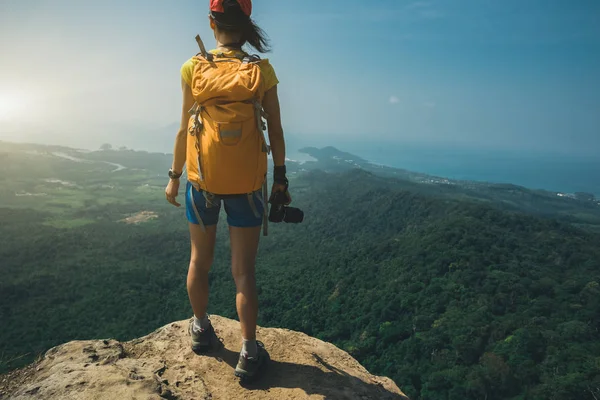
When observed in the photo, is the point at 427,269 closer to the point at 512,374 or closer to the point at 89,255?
the point at 512,374

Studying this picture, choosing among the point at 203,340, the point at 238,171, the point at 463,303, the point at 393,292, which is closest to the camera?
the point at 238,171

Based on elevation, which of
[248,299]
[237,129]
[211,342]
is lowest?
[211,342]

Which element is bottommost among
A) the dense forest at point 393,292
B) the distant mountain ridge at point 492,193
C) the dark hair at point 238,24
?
the dense forest at point 393,292

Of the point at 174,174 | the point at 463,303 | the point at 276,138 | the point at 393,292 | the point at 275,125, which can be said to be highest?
the point at 275,125

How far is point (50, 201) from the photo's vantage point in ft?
348

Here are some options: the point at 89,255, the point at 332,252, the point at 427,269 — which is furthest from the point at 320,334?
the point at 89,255

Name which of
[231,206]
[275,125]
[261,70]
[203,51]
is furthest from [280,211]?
[203,51]

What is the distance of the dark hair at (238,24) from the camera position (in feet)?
9.27

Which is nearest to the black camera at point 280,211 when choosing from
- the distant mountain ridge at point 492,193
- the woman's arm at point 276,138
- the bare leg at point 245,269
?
the woman's arm at point 276,138

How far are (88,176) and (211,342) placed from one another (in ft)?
524

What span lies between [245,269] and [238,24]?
6.66 ft

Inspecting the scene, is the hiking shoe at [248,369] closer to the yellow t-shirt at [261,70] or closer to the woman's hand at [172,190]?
the woman's hand at [172,190]

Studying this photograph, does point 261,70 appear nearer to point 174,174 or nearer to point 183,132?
point 183,132

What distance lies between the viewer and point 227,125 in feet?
8.61
